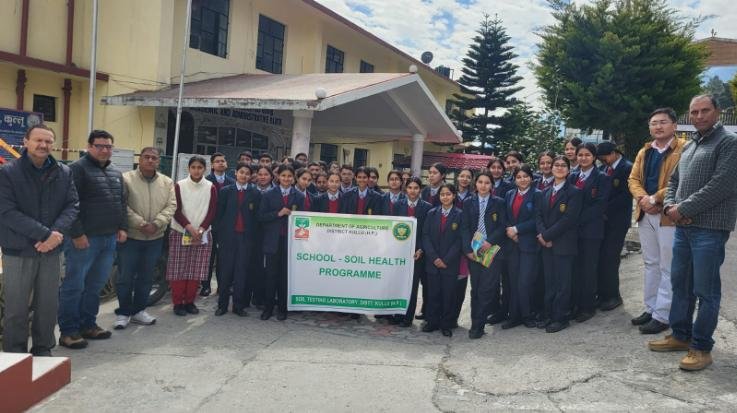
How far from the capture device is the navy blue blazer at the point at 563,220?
17.0ft

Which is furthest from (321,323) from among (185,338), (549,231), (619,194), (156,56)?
(156,56)

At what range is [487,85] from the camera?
3150 centimetres

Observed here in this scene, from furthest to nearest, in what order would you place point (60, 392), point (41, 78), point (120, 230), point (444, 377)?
1. point (41, 78)
2. point (120, 230)
3. point (444, 377)
4. point (60, 392)

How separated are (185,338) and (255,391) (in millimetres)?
1502

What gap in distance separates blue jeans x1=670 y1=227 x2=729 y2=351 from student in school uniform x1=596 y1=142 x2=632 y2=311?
1263mm

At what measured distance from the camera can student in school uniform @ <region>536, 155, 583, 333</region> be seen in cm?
519

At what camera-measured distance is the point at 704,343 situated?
398cm

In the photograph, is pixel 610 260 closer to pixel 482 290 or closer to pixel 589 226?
pixel 589 226

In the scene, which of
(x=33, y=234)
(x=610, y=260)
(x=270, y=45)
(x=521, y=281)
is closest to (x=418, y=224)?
(x=521, y=281)

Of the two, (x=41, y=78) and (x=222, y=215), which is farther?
(x=41, y=78)

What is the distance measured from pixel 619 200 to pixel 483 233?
141 cm

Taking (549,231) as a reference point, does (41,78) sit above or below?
above

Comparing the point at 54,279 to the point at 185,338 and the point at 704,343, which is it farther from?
the point at 704,343

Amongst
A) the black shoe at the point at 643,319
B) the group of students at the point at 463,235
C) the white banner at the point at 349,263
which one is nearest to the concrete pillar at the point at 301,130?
the group of students at the point at 463,235
